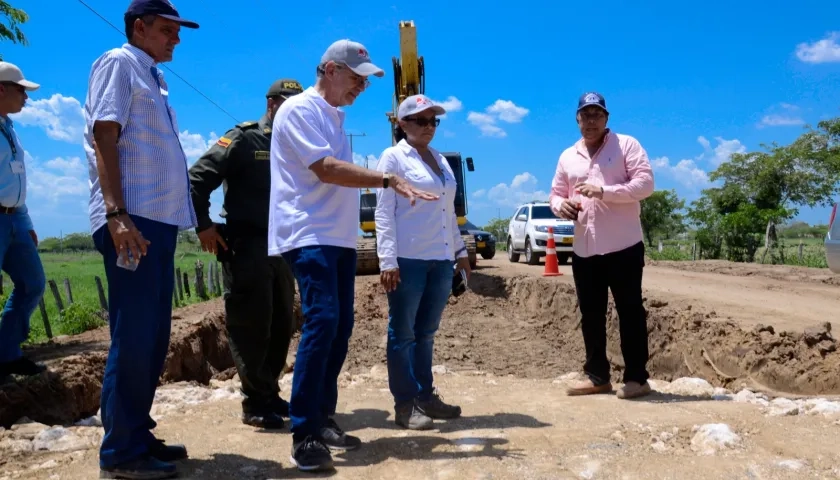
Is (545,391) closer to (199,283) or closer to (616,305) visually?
(616,305)

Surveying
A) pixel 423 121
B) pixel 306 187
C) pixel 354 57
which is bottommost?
pixel 306 187

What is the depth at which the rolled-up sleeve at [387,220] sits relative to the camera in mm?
4079

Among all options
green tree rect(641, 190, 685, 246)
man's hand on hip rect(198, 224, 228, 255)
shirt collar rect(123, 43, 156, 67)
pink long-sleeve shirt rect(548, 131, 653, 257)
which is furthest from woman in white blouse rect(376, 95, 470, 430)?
green tree rect(641, 190, 685, 246)

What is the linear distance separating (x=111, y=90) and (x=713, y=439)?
10.3 ft

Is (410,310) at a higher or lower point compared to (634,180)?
lower

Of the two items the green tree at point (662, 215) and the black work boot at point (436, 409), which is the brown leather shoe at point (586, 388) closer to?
the black work boot at point (436, 409)

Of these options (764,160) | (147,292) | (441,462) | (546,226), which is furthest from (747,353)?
(764,160)

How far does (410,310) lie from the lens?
4.14 m

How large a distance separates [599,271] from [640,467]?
1940mm

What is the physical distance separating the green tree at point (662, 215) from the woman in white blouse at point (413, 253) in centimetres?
5290

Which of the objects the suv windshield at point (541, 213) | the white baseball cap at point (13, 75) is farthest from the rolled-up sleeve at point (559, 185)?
the suv windshield at point (541, 213)

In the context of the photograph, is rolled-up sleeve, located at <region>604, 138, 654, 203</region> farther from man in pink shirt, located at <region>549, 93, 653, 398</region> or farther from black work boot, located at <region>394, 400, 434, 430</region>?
black work boot, located at <region>394, 400, 434, 430</region>

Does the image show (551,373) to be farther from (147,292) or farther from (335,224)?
(147,292)

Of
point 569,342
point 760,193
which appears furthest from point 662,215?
point 569,342
